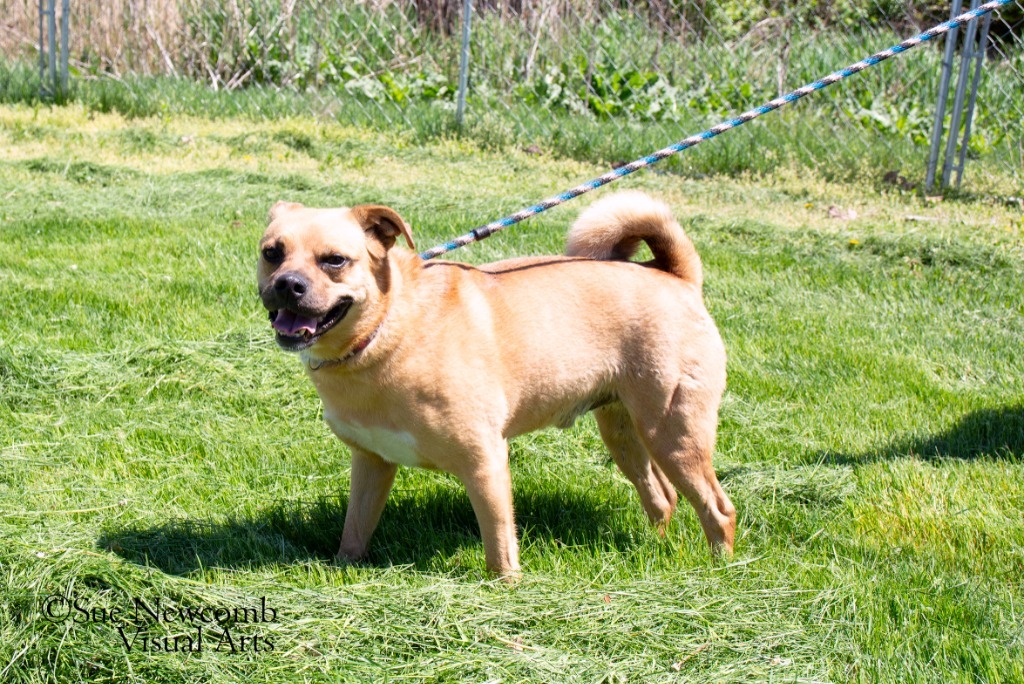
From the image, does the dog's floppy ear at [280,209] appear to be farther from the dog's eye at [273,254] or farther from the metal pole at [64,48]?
the metal pole at [64,48]

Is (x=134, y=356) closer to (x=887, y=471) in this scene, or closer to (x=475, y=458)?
(x=475, y=458)

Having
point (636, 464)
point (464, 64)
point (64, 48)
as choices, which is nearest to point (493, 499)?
point (636, 464)

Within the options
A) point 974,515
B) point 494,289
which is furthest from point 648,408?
point 974,515

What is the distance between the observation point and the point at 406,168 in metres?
9.77

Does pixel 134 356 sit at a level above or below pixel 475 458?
below

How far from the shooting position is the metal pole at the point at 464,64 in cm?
1046

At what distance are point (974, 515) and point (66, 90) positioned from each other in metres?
11.0

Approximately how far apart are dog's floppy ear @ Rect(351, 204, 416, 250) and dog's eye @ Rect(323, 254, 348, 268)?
0.62 feet

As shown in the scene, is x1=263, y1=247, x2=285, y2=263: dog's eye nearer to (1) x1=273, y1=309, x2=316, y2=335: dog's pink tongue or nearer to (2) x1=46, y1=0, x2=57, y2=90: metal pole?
(1) x1=273, y1=309, x2=316, y2=335: dog's pink tongue

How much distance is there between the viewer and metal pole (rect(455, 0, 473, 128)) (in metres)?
10.5

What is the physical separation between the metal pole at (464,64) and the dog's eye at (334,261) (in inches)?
304

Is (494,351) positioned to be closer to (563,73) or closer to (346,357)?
(346,357)

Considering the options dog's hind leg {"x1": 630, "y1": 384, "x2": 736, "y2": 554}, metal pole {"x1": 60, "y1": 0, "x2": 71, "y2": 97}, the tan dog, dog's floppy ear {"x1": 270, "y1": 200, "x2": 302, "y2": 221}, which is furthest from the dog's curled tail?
metal pole {"x1": 60, "y1": 0, "x2": 71, "y2": 97}

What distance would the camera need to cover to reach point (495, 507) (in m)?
3.41
